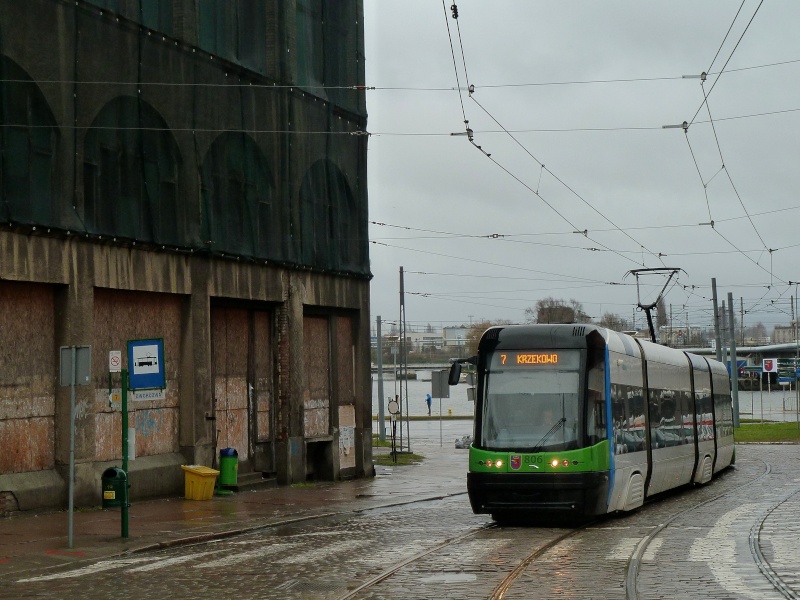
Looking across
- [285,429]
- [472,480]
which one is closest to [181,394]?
[285,429]

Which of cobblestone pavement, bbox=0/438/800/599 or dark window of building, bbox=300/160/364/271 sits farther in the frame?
dark window of building, bbox=300/160/364/271

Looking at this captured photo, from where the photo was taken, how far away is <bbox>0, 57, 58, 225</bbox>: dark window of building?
20.8 metres

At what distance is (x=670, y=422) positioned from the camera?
2519cm

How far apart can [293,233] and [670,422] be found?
10489 mm

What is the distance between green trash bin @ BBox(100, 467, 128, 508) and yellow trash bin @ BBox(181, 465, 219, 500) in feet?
22.1

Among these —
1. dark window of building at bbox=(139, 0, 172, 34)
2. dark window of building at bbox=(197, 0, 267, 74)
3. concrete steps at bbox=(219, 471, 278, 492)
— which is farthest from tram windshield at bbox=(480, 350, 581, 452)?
dark window of building at bbox=(197, 0, 267, 74)

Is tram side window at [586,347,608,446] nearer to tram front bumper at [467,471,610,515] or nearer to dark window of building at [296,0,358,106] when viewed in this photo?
tram front bumper at [467,471,610,515]

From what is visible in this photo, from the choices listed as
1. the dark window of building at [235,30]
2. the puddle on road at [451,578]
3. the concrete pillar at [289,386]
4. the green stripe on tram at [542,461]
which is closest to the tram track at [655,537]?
the green stripe on tram at [542,461]

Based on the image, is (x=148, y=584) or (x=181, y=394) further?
(x=181, y=394)

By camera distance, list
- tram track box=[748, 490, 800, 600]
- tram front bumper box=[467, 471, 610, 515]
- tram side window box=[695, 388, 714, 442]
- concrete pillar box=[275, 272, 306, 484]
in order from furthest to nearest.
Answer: concrete pillar box=[275, 272, 306, 484] → tram side window box=[695, 388, 714, 442] → tram front bumper box=[467, 471, 610, 515] → tram track box=[748, 490, 800, 600]

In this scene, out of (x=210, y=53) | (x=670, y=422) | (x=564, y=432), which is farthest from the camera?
(x=210, y=53)

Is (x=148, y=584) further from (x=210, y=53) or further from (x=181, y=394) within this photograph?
(x=210, y=53)

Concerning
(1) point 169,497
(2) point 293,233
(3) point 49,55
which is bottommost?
(1) point 169,497

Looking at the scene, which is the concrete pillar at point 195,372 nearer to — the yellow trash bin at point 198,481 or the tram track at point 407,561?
the yellow trash bin at point 198,481
